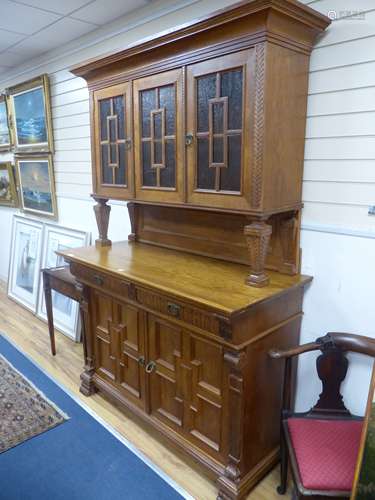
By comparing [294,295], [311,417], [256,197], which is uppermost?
[256,197]

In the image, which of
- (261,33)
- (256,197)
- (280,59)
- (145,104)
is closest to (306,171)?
(256,197)

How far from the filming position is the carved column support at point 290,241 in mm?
1843

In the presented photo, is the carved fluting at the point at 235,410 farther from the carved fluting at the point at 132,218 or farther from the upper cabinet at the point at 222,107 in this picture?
the carved fluting at the point at 132,218

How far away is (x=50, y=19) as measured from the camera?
8.63 ft

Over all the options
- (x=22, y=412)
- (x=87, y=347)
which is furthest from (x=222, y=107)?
(x=22, y=412)

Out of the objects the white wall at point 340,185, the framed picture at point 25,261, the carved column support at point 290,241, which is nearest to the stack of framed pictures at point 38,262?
the framed picture at point 25,261

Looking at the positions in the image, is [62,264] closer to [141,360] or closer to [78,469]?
[141,360]

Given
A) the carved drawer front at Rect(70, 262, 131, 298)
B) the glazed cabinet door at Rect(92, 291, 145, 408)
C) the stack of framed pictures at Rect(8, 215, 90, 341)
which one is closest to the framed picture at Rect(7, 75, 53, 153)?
the stack of framed pictures at Rect(8, 215, 90, 341)

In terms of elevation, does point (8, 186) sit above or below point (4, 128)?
below

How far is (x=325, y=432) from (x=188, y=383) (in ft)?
2.12

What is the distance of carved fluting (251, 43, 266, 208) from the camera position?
1475 millimetres

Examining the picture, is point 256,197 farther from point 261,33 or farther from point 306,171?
point 261,33

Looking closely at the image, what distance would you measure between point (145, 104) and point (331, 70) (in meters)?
0.91

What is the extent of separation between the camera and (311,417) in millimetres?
1735
